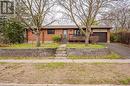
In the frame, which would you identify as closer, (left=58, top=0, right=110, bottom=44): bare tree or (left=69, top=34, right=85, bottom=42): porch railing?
(left=58, top=0, right=110, bottom=44): bare tree

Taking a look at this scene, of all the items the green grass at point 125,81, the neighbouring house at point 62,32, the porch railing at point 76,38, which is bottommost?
the green grass at point 125,81

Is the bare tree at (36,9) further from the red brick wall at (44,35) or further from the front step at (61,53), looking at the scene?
the red brick wall at (44,35)

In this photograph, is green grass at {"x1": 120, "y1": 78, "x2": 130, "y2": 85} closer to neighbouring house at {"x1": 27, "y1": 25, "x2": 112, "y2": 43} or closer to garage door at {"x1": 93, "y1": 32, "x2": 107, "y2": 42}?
neighbouring house at {"x1": 27, "y1": 25, "x2": 112, "y2": 43}

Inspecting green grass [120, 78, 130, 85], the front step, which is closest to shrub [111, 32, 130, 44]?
the front step

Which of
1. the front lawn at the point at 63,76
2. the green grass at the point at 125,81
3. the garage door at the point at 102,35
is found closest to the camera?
the green grass at the point at 125,81

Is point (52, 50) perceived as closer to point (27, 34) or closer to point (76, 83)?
point (76, 83)

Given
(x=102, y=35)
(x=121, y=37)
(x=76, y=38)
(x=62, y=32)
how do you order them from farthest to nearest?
(x=102, y=35)
(x=62, y=32)
(x=121, y=37)
(x=76, y=38)

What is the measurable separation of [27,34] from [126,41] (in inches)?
615

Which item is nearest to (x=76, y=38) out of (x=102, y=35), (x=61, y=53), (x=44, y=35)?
(x=44, y=35)

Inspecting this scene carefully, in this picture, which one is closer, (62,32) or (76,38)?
(76,38)

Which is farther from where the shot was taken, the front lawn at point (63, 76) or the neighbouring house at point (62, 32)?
the neighbouring house at point (62, 32)

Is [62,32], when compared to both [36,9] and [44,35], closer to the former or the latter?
[44,35]

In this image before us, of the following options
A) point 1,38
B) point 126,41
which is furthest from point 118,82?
point 126,41

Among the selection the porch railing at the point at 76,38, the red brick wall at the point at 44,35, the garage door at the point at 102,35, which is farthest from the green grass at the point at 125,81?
the garage door at the point at 102,35
